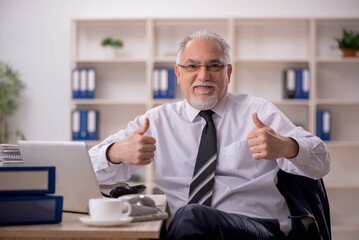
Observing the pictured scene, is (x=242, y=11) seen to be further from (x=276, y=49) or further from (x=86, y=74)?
(x=86, y=74)

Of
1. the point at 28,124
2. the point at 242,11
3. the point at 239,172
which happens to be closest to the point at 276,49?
the point at 242,11

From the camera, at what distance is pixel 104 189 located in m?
1.85

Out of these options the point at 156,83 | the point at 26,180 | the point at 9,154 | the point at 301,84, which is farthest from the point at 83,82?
the point at 26,180

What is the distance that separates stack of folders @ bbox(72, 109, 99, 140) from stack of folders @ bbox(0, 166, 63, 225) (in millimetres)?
3316

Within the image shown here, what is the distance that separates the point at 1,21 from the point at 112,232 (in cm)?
431

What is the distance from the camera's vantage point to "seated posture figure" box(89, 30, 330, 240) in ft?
5.40

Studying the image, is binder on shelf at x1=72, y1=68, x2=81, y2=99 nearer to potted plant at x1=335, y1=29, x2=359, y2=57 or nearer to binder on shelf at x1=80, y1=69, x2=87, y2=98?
binder on shelf at x1=80, y1=69, x2=87, y2=98

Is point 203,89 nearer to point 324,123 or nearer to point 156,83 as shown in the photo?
point 156,83

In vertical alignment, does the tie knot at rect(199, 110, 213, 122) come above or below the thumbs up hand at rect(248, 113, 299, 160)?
above

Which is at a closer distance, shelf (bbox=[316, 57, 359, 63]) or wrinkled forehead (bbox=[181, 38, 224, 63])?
wrinkled forehead (bbox=[181, 38, 224, 63])

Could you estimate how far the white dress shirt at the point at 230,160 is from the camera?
1.78m

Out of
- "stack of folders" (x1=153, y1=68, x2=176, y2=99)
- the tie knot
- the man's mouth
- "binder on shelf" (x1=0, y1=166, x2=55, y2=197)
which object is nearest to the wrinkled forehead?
the man's mouth

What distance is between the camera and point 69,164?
138 cm

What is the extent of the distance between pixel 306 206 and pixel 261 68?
3.13 metres
